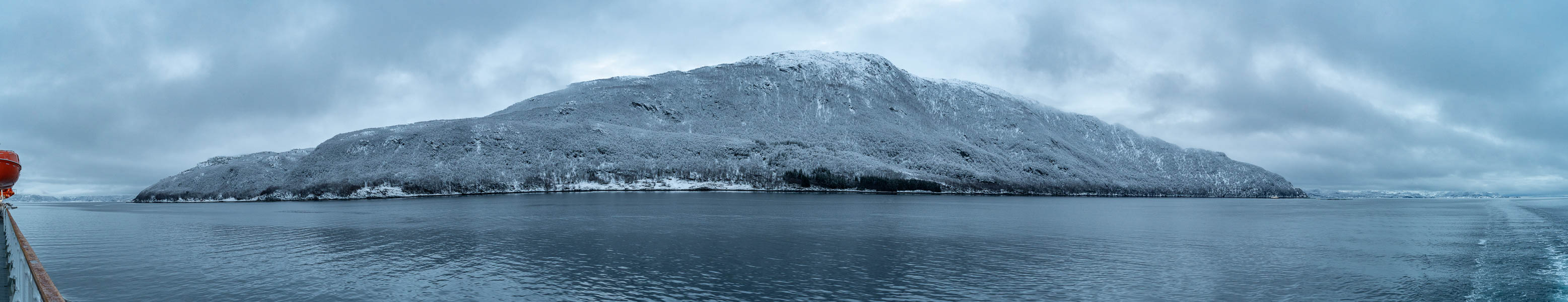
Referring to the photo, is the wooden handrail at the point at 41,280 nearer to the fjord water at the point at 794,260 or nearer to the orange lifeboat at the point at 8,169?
the fjord water at the point at 794,260

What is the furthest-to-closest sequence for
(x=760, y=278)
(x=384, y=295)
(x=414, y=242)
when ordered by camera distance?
1. (x=414, y=242)
2. (x=760, y=278)
3. (x=384, y=295)

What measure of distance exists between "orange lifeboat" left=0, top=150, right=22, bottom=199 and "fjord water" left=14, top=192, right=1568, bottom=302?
5623mm

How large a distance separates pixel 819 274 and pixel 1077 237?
39.7 metres

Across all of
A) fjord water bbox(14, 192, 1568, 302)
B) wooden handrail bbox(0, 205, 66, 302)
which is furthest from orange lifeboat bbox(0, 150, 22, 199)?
wooden handrail bbox(0, 205, 66, 302)

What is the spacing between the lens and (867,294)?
37.5m

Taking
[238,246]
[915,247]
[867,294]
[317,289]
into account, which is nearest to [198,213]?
[238,246]

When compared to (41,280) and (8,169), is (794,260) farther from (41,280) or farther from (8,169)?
(8,169)

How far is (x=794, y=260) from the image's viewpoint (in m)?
52.2

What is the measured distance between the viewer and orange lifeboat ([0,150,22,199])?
58.1 metres

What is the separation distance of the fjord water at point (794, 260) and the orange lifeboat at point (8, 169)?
5623 millimetres

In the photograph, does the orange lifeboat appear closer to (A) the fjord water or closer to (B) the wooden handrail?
(A) the fjord water

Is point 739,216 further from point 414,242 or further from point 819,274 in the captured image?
point 819,274

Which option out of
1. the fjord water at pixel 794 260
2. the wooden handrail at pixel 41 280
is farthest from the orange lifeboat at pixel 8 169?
the wooden handrail at pixel 41 280

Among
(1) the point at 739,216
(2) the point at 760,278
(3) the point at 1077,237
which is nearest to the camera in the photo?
(2) the point at 760,278
